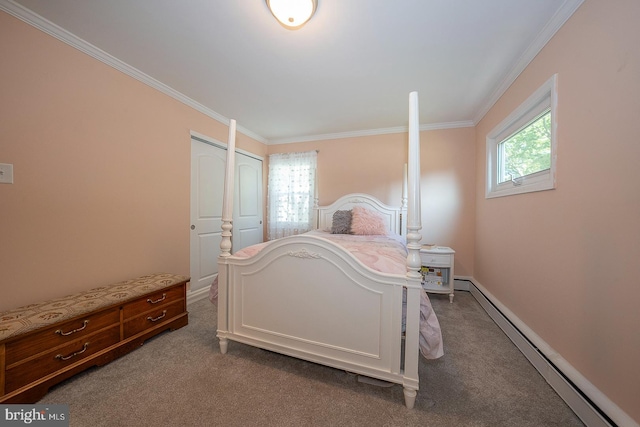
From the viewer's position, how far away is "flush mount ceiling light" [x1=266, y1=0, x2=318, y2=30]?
1.25 meters

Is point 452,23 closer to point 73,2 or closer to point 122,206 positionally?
point 73,2

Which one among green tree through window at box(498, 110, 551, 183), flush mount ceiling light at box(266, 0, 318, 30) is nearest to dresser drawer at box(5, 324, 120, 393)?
flush mount ceiling light at box(266, 0, 318, 30)

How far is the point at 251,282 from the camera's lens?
1557mm

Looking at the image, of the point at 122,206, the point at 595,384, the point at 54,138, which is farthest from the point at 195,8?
the point at 595,384

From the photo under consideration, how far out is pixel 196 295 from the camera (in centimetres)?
262

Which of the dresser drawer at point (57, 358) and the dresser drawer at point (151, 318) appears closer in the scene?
the dresser drawer at point (57, 358)

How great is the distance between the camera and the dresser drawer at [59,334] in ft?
3.68

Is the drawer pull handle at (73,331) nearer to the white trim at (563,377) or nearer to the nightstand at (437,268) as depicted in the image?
the white trim at (563,377)

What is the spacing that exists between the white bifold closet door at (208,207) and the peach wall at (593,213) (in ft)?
10.6

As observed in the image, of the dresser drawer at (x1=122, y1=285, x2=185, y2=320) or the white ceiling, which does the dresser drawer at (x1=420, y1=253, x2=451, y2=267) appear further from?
the dresser drawer at (x1=122, y1=285, x2=185, y2=320)

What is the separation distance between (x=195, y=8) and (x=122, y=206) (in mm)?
1679

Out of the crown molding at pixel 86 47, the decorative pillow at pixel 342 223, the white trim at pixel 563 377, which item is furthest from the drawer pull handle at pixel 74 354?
the white trim at pixel 563 377

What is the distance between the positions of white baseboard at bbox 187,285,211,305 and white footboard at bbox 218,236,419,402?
120 centimetres

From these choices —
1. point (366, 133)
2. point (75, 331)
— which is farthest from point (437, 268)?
point (75, 331)
